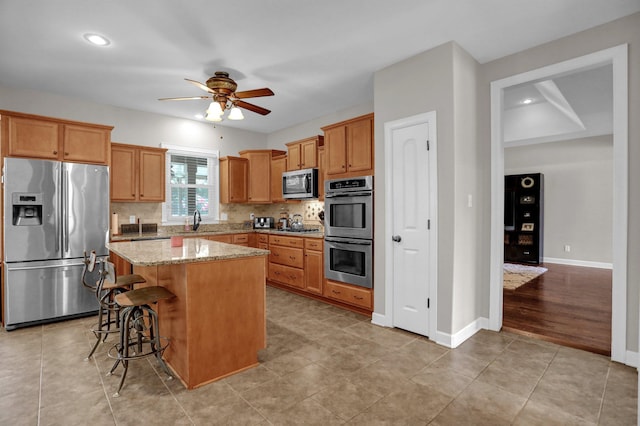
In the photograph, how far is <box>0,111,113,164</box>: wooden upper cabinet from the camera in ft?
11.6

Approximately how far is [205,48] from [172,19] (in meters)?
0.48

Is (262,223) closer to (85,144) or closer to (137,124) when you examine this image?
(137,124)

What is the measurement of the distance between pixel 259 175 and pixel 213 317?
3.91m

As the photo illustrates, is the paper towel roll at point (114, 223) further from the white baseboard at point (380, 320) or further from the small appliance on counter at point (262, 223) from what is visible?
the white baseboard at point (380, 320)

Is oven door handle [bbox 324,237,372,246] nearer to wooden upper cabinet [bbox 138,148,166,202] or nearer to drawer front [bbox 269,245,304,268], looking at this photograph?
drawer front [bbox 269,245,304,268]

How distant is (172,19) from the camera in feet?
8.74

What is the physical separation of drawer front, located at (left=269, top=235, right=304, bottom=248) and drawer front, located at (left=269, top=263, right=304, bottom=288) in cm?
36

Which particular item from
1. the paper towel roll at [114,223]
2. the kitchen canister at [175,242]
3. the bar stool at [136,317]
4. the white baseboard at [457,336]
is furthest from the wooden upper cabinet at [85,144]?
the white baseboard at [457,336]

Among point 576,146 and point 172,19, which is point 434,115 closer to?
point 172,19

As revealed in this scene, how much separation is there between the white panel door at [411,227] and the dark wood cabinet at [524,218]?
5.54 m

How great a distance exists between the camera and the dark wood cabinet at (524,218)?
731cm

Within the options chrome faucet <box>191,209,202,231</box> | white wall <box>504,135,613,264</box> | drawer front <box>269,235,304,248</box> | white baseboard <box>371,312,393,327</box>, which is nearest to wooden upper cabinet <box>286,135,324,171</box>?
drawer front <box>269,235,304,248</box>

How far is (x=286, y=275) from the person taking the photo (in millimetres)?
5035

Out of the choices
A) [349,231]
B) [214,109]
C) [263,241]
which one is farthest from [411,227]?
[263,241]
